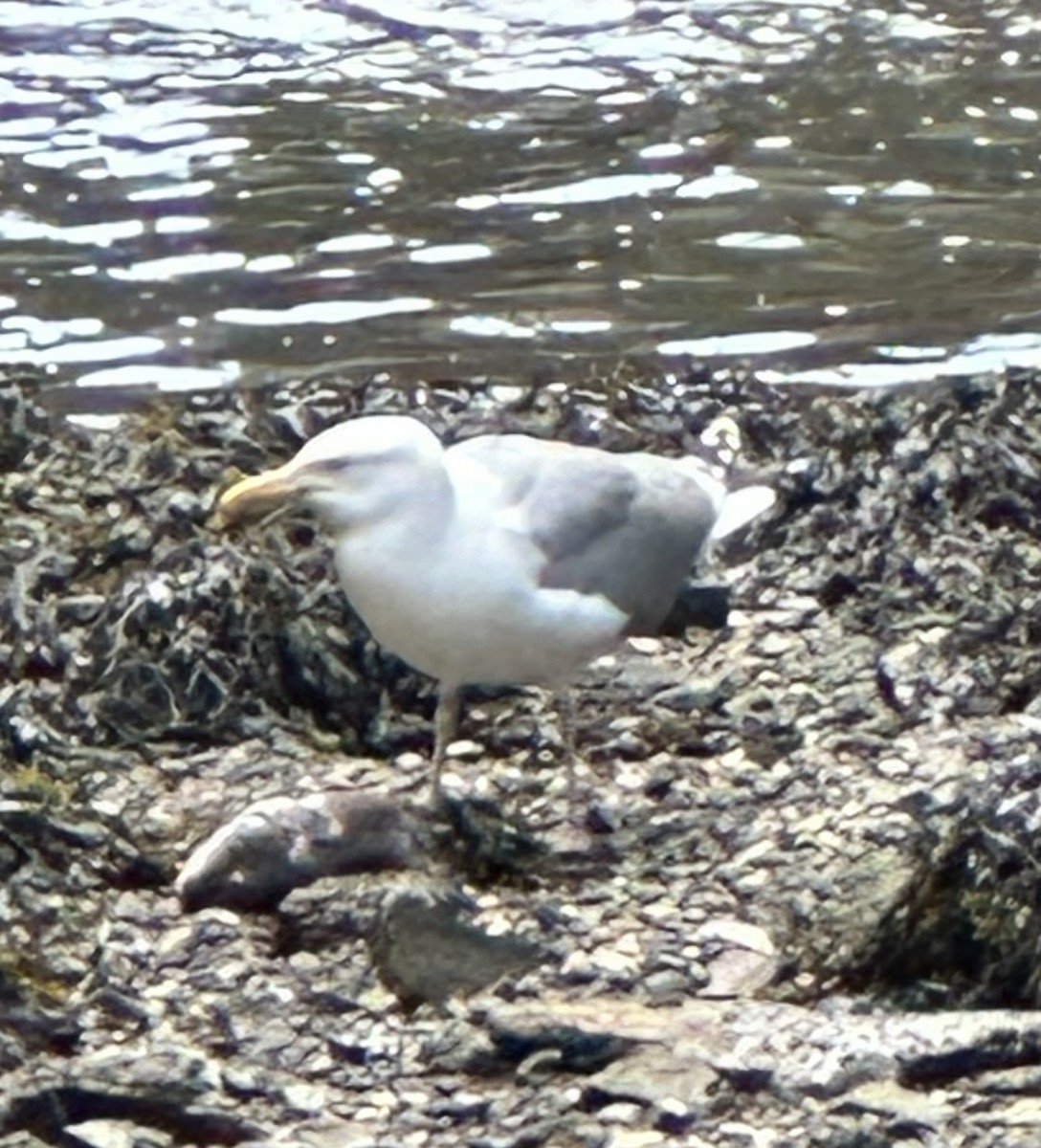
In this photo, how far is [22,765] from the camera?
14.7 ft

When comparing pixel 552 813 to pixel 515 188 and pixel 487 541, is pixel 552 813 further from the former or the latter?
pixel 515 188

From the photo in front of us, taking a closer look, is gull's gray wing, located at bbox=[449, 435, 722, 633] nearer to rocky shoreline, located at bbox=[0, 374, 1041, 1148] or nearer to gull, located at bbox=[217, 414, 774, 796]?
gull, located at bbox=[217, 414, 774, 796]

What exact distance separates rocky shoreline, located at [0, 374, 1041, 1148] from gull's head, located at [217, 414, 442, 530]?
53cm

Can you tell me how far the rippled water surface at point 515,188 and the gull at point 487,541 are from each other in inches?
48.3

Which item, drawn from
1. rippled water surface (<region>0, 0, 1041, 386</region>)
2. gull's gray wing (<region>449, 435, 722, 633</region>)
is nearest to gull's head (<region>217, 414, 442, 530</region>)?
gull's gray wing (<region>449, 435, 722, 633</region>)

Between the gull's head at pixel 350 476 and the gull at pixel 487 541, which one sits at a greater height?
the gull's head at pixel 350 476

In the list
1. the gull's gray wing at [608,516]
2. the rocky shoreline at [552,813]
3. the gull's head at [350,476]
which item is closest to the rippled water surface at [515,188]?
the rocky shoreline at [552,813]

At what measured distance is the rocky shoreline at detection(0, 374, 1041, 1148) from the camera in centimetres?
363

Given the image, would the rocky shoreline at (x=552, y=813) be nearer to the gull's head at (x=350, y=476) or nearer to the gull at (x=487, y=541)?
the gull at (x=487, y=541)

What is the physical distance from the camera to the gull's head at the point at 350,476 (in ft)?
13.4

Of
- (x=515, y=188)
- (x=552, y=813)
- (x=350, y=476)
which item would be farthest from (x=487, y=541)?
(x=515, y=188)

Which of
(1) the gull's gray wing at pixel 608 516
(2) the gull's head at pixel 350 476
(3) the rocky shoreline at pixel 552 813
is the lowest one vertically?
(3) the rocky shoreline at pixel 552 813

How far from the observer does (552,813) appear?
14.7 feet

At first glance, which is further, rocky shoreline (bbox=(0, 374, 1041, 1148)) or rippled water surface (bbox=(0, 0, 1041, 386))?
rippled water surface (bbox=(0, 0, 1041, 386))
